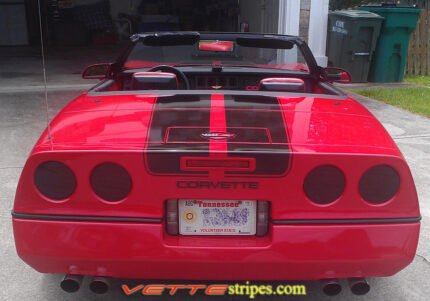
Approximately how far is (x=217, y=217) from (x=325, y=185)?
1.64 ft

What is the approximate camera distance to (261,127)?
2365 mm

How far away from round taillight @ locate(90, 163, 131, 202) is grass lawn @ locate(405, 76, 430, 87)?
9276 millimetres

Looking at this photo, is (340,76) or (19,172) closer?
(340,76)

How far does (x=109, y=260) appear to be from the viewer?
217 cm

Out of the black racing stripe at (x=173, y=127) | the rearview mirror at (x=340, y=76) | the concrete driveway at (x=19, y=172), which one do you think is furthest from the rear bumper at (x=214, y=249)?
the rearview mirror at (x=340, y=76)

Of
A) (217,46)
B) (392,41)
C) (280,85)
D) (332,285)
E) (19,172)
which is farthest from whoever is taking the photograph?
(392,41)

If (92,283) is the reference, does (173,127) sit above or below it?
above

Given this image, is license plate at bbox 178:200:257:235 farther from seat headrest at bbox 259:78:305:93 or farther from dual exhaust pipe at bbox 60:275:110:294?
seat headrest at bbox 259:78:305:93

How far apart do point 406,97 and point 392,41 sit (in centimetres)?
157

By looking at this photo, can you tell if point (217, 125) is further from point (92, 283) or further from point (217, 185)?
point (92, 283)

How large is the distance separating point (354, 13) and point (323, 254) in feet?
27.5

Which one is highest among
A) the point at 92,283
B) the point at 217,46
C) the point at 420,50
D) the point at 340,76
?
the point at 217,46

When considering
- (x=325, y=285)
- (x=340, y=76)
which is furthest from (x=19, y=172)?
(x=325, y=285)

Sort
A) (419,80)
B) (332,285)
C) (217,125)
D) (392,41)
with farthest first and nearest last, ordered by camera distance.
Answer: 1. (419,80)
2. (392,41)
3. (217,125)
4. (332,285)
